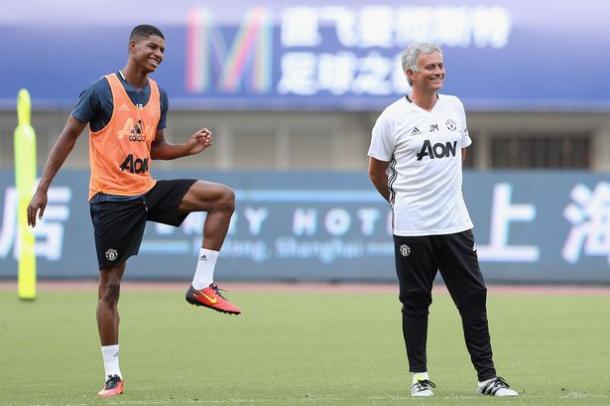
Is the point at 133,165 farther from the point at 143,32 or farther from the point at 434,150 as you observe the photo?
the point at 434,150

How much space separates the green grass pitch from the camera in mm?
9320

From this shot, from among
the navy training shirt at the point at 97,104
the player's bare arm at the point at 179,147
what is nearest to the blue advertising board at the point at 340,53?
the player's bare arm at the point at 179,147

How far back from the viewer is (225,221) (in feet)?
31.3

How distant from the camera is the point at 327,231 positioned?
2233cm

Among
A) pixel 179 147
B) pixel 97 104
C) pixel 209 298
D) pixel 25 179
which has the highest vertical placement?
pixel 97 104

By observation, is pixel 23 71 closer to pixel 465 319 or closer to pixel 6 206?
pixel 6 206

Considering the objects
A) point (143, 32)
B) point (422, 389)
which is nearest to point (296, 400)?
point (422, 389)

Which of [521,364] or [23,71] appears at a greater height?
[23,71]

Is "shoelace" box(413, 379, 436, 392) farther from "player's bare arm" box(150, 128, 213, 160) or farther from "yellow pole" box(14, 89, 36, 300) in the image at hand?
"yellow pole" box(14, 89, 36, 300)

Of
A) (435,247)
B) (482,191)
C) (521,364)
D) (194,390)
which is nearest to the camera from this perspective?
(435,247)

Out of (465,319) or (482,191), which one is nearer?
(465,319)

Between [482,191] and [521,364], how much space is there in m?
10.7

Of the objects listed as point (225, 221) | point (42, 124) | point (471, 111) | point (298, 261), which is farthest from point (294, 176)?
point (225, 221)

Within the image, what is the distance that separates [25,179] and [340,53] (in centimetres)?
1092
